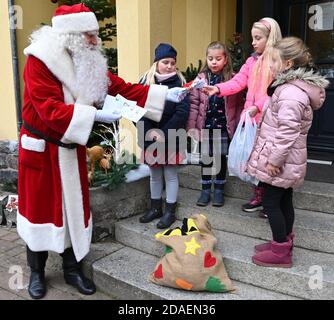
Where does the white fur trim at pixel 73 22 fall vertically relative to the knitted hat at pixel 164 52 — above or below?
above

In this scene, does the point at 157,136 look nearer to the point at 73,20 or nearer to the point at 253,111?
the point at 253,111

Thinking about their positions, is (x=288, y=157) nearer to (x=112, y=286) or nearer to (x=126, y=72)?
(x=112, y=286)

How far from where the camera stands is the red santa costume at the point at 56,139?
8.95ft

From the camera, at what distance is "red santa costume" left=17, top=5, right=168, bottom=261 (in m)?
2.73

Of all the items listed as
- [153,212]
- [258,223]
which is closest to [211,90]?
[258,223]

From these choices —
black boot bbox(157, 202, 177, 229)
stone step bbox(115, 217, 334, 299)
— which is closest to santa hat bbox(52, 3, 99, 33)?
black boot bbox(157, 202, 177, 229)

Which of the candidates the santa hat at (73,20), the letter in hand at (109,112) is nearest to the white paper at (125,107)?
the letter in hand at (109,112)

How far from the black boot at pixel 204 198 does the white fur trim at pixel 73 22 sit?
1809mm

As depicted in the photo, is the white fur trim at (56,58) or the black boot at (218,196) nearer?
the white fur trim at (56,58)

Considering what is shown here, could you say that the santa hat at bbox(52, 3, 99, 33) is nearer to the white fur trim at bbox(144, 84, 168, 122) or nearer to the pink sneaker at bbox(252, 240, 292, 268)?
the white fur trim at bbox(144, 84, 168, 122)

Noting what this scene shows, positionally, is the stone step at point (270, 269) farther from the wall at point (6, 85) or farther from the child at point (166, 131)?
the wall at point (6, 85)

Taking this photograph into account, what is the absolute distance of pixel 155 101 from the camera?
131 inches

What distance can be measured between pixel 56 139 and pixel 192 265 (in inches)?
51.5

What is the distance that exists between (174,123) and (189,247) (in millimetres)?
1054
